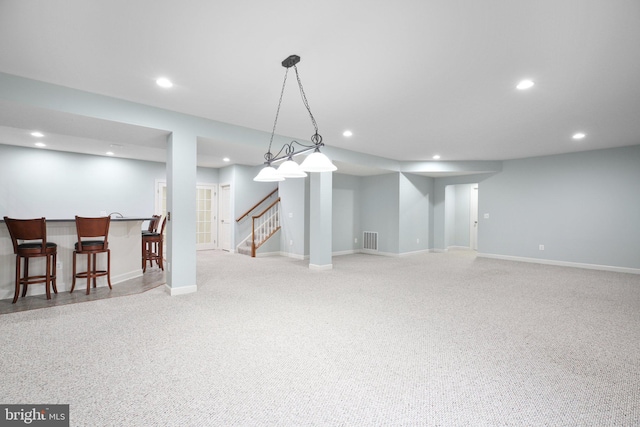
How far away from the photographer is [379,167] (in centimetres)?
746

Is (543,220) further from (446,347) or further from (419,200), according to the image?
(446,347)

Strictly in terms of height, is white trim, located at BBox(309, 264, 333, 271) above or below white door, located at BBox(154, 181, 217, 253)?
below

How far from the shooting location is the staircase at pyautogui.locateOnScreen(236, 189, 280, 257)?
8.19 m

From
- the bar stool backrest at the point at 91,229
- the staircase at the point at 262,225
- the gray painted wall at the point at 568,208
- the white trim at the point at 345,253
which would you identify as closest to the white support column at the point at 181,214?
the bar stool backrest at the point at 91,229

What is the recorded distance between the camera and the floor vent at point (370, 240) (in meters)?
8.56

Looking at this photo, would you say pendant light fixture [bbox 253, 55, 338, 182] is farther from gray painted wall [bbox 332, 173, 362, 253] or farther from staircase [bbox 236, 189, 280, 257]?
staircase [bbox 236, 189, 280, 257]

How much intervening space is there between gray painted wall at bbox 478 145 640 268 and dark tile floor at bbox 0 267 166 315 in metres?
7.90

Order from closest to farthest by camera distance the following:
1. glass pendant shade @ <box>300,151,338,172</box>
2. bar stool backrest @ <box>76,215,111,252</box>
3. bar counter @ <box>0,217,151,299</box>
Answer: glass pendant shade @ <box>300,151,338,172</box>, bar counter @ <box>0,217,151,299</box>, bar stool backrest @ <box>76,215,111,252</box>

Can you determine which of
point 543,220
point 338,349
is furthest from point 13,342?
point 543,220

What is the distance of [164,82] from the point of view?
3297 millimetres

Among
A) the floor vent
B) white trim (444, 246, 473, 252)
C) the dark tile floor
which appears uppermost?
→ the floor vent

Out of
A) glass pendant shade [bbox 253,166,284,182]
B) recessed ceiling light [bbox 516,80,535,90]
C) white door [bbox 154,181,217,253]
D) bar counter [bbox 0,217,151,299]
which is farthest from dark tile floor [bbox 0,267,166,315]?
recessed ceiling light [bbox 516,80,535,90]

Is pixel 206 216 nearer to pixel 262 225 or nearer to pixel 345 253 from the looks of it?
pixel 262 225

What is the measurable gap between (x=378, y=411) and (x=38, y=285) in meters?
4.85
